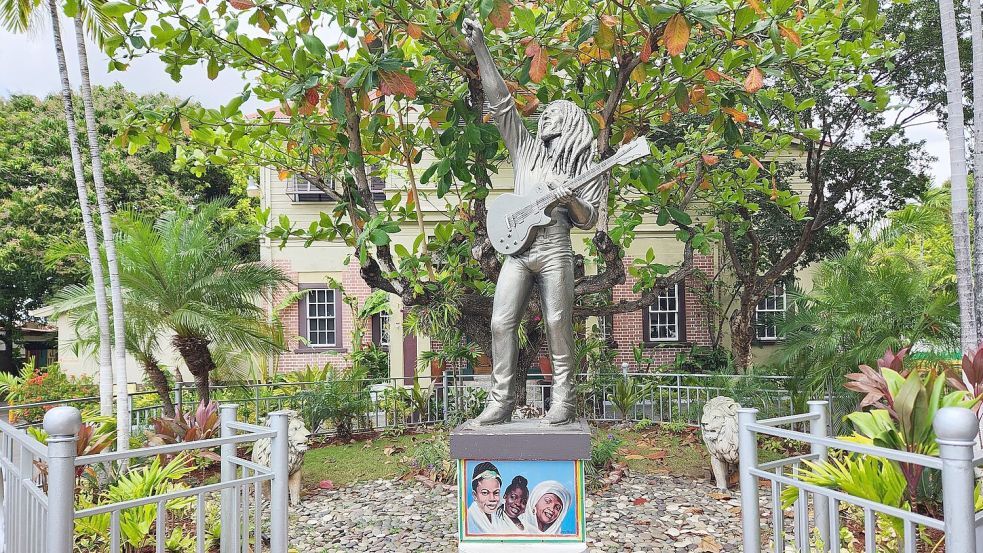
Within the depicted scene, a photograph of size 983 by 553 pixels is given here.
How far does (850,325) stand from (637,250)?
279 inches

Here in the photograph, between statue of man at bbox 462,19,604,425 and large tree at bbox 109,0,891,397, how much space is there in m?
0.53

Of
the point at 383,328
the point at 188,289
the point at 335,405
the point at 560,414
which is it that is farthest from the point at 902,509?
the point at 383,328

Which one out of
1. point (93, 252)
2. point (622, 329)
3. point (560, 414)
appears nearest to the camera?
point (560, 414)

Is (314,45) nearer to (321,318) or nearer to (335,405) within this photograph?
(335,405)

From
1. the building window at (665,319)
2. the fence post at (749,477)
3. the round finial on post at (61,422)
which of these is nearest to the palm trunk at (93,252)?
the round finial on post at (61,422)

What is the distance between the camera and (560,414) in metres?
3.95

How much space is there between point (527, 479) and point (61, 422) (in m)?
2.35

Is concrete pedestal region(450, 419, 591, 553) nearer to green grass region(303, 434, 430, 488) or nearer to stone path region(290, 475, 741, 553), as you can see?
stone path region(290, 475, 741, 553)

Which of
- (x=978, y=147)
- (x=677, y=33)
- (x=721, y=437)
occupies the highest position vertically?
(x=677, y=33)

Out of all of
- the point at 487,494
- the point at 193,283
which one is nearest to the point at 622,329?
the point at 193,283

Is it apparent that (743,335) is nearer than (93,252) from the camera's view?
No

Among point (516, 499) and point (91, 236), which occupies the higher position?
point (91, 236)

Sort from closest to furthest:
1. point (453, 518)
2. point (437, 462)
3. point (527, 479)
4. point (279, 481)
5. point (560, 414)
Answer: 1. point (279, 481)
2. point (527, 479)
3. point (560, 414)
4. point (453, 518)
5. point (437, 462)

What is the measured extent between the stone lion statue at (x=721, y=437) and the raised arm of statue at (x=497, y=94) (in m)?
4.43
